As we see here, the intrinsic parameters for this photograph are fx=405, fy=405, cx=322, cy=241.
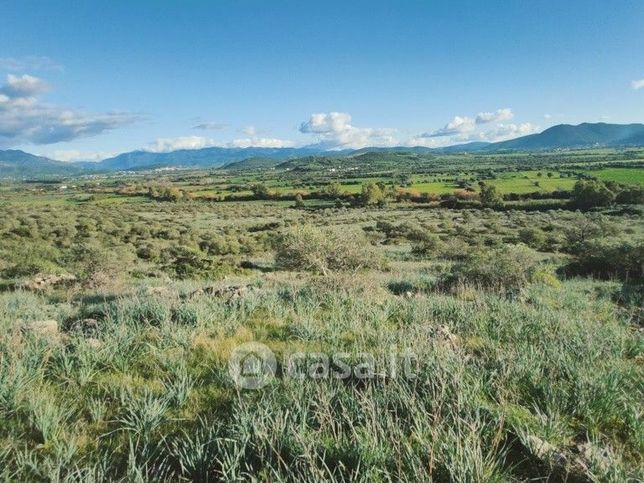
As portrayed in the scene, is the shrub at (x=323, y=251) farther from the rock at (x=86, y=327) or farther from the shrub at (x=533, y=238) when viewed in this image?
the shrub at (x=533, y=238)

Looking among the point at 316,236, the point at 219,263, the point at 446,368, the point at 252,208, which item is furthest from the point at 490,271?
the point at 252,208

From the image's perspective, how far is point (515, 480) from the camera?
3055mm

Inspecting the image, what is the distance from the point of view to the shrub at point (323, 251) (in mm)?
18234

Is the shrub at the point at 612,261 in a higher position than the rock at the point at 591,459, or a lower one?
lower

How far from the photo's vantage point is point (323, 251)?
18.3m

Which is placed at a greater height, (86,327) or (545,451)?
(545,451)

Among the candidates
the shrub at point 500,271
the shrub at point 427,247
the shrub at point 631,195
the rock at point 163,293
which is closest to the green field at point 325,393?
the rock at point 163,293

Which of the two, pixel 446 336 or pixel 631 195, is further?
pixel 631 195

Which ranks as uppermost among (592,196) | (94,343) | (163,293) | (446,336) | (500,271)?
(94,343)

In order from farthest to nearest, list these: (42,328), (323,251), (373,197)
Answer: (373,197)
(323,251)
(42,328)

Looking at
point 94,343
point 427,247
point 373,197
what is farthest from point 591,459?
point 373,197

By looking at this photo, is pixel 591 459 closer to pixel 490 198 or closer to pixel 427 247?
pixel 427 247

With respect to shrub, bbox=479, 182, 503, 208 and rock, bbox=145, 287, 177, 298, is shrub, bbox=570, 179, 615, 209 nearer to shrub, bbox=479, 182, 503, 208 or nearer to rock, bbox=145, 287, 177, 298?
shrub, bbox=479, 182, 503, 208

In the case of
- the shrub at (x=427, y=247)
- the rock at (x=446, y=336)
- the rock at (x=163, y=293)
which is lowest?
the shrub at (x=427, y=247)
